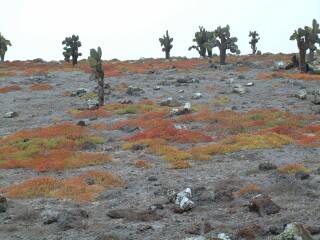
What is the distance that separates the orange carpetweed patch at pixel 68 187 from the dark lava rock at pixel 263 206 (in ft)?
20.9

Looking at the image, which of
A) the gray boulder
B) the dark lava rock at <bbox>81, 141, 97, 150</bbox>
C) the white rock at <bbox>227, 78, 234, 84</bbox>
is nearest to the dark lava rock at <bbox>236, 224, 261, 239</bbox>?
the gray boulder

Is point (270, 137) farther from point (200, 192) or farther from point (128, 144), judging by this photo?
point (200, 192)

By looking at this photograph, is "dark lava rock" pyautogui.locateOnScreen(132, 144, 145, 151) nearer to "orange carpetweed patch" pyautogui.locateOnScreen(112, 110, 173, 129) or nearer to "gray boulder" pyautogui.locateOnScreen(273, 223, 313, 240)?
"orange carpetweed patch" pyautogui.locateOnScreen(112, 110, 173, 129)

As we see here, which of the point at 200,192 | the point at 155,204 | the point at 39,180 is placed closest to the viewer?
the point at 155,204

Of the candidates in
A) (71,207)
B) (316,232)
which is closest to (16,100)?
(71,207)

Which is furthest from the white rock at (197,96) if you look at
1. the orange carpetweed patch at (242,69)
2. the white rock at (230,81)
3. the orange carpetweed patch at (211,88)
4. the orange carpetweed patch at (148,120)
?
the orange carpetweed patch at (242,69)

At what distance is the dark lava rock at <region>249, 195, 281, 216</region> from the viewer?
43.5 feet

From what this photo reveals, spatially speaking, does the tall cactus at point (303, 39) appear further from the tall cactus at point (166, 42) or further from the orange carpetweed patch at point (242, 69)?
the tall cactus at point (166, 42)

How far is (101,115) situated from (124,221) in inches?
970

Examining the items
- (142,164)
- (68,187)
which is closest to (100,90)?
(142,164)

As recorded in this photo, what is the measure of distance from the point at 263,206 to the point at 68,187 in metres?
8.23

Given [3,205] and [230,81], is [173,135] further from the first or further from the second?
[230,81]

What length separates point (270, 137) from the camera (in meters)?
25.5

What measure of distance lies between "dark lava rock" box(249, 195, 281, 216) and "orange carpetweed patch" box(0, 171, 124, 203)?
6368 millimetres
